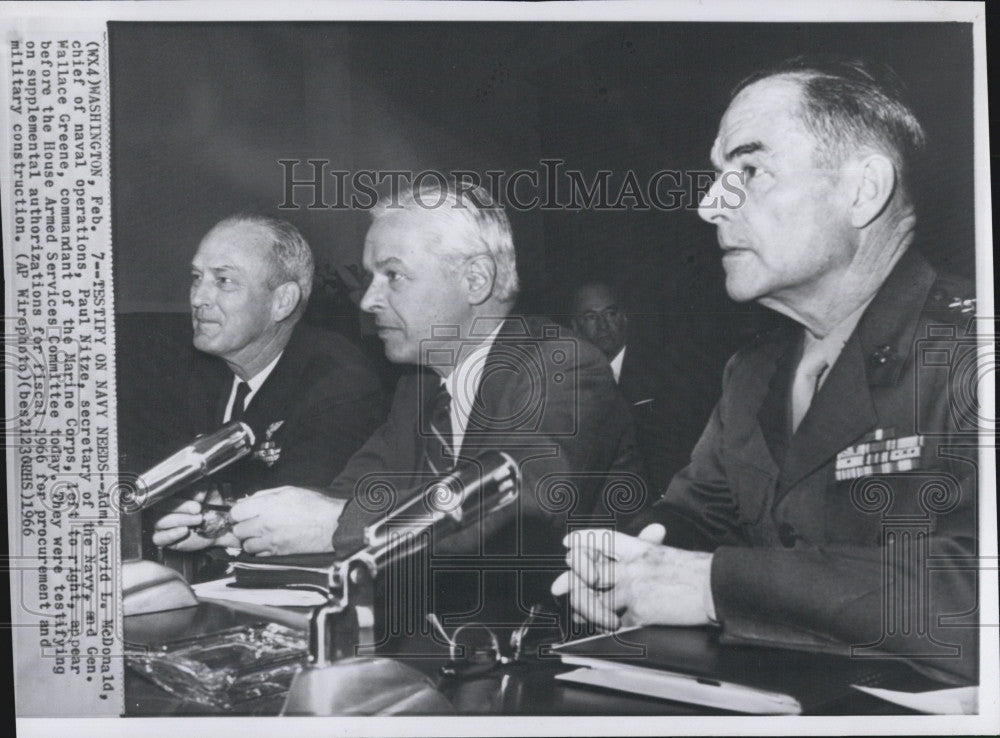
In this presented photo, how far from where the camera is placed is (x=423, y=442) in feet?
7.20

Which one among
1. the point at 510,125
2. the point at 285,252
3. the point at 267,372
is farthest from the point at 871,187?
the point at 267,372

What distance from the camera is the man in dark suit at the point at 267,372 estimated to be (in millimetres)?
2195

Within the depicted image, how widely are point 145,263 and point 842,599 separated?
1.72m

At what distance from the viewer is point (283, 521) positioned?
7.20ft

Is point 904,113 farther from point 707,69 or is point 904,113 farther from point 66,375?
point 66,375

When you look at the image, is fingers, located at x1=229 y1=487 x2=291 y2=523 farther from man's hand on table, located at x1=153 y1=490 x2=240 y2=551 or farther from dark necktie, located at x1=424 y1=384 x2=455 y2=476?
dark necktie, located at x1=424 y1=384 x2=455 y2=476

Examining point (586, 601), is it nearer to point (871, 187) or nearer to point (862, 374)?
point (862, 374)

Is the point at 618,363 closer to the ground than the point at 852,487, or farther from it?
farther from it

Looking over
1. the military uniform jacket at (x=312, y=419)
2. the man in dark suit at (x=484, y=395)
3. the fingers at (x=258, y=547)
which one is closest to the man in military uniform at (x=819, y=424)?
the man in dark suit at (x=484, y=395)

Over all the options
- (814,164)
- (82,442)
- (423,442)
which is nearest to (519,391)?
(423,442)

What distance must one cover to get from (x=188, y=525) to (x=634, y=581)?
1.01 m

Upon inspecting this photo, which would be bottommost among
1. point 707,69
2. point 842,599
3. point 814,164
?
point 842,599

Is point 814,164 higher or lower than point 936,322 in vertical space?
higher

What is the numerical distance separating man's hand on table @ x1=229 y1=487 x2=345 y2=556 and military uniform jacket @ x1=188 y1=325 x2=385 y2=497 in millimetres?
29
